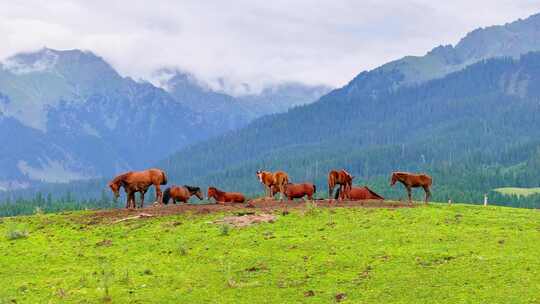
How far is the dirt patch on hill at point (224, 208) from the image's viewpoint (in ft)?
158

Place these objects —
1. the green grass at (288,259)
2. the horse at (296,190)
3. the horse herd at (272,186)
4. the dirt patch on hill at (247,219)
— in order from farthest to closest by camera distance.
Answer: the horse at (296,190), the horse herd at (272,186), the dirt patch on hill at (247,219), the green grass at (288,259)

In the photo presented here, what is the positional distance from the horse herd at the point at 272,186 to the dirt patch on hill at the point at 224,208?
63.8 inches

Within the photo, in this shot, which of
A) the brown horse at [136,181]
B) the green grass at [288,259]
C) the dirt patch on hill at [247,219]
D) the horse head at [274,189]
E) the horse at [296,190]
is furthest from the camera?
the horse head at [274,189]

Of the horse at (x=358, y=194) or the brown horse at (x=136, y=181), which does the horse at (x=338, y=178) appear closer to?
the horse at (x=358, y=194)

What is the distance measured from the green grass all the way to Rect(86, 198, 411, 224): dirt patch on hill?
127 cm

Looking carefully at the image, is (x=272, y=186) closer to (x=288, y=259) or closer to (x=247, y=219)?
(x=247, y=219)

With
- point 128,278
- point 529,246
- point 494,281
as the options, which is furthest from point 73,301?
point 529,246

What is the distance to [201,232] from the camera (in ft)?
143

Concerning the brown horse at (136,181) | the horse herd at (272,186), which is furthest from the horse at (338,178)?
the brown horse at (136,181)

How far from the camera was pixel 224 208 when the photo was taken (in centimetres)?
4997

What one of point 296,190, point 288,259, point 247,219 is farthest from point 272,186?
point 288,259

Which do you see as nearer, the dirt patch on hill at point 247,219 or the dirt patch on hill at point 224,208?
the dirt patch on hill at point 247,219

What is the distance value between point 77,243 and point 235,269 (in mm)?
11198

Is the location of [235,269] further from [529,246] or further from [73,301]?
[529,246]
